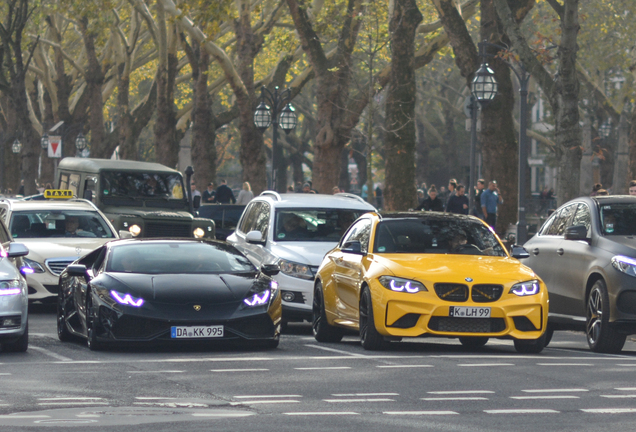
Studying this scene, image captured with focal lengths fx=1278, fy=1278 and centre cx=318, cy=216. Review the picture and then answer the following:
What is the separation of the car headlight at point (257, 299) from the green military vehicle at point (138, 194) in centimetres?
1131

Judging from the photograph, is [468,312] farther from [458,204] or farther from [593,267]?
[458,204]

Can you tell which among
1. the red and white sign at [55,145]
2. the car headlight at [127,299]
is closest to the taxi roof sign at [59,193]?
the car headlight at [127,299]

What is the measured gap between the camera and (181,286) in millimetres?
12438

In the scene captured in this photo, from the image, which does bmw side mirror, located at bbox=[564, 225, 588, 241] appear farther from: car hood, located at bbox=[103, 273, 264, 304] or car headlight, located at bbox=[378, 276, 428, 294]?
car hood, located at bbox=[103, 273, 264, 304]

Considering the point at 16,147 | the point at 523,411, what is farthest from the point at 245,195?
the point at 16,147

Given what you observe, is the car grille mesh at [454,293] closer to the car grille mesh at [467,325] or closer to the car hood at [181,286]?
the car grille mesh at [467,325]

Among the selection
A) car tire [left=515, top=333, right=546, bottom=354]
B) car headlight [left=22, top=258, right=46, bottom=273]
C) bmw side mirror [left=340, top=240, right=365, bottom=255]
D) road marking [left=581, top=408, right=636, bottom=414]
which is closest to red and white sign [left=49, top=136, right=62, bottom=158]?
car headlight [left=22, top=258, right=46, bottom=273]

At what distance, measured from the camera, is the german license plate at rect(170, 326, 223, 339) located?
12148 mm

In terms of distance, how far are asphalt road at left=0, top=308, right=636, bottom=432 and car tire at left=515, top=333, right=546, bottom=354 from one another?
14cm

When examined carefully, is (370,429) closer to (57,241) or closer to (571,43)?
(57,241)

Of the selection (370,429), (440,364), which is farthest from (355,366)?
(370,429)

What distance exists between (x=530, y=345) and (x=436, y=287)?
1.25 m

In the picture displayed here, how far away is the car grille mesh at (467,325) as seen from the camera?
12109 millimetres

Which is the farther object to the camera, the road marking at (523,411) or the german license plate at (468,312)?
the german license plate at (468,312)
